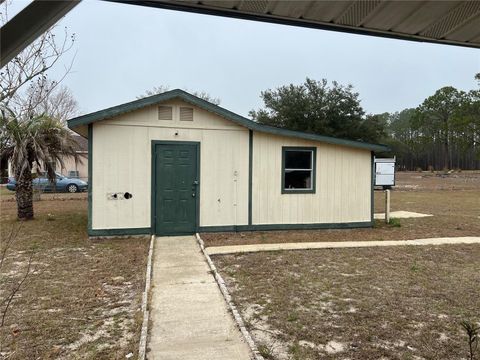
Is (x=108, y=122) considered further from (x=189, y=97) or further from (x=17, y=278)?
(x=17, y=278)

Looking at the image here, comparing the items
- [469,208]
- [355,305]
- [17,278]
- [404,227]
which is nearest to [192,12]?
[355,305]

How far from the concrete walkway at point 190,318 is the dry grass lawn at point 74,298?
243 millimetres

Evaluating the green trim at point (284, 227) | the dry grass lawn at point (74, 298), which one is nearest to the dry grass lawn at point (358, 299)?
the green trim at point (284, 227)

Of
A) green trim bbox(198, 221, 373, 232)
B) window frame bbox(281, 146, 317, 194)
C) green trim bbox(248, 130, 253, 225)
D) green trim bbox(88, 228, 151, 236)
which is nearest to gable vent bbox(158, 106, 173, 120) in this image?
green trim bbox(248, 130, 253, 225)

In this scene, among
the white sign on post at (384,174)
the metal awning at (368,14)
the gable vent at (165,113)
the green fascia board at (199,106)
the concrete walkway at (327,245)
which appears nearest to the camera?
the metal awning at (368,14)

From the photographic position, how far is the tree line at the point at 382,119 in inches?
1430

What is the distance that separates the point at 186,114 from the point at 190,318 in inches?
230

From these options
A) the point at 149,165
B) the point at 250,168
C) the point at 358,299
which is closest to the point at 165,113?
the point at 149,165

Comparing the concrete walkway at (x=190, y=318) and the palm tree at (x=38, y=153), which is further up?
the palm tree at (x=38, y=153)

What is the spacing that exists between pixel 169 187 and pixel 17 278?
3.91 meters

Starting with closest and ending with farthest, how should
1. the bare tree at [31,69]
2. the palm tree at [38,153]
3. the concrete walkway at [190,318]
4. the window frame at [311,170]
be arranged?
the bare tree at [31,69] < the concrete walkway at [190,318] < the window frame at [311,170] < the palm tree at [38,153]

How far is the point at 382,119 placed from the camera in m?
54.8

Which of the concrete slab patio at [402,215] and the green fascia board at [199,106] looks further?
the concrete slab patio at [402,215]

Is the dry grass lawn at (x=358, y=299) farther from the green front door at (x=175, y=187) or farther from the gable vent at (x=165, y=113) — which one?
the gable vent at (x=165, y=113)
